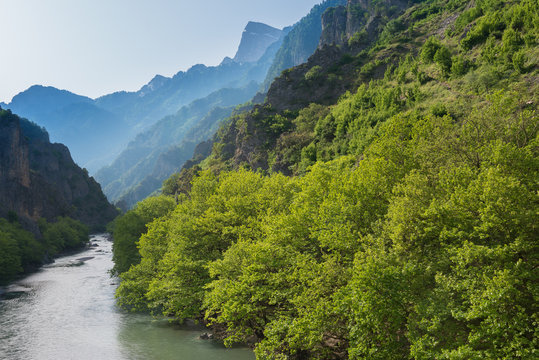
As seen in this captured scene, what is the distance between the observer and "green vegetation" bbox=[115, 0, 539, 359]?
16562 mm

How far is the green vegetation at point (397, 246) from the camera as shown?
1656 cm

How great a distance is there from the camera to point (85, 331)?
43938mm

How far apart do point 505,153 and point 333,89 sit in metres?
109

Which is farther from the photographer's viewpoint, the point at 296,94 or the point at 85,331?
the point at 296,94

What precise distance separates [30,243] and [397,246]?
110 metres

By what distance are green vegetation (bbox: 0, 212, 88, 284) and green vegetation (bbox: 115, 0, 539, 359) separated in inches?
1819

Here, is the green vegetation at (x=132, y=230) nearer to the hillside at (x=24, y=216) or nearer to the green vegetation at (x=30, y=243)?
the green vegetation at (x=30, y=243)

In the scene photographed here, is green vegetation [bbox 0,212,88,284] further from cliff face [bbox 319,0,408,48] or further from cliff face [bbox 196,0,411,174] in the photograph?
cliff face [bbox 319,0,408,48]

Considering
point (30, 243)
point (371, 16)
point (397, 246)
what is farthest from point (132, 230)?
point (371, 16)

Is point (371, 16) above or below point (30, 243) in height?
above

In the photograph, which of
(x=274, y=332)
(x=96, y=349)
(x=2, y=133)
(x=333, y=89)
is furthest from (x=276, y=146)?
(x=2, y=133)

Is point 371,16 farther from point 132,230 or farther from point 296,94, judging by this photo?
point 132,230

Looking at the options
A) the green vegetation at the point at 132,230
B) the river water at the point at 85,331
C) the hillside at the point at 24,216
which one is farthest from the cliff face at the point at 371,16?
the hillside at the point at 24,216

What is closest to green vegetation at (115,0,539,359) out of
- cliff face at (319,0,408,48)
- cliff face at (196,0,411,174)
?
cliff face at (196,0,411,174)
